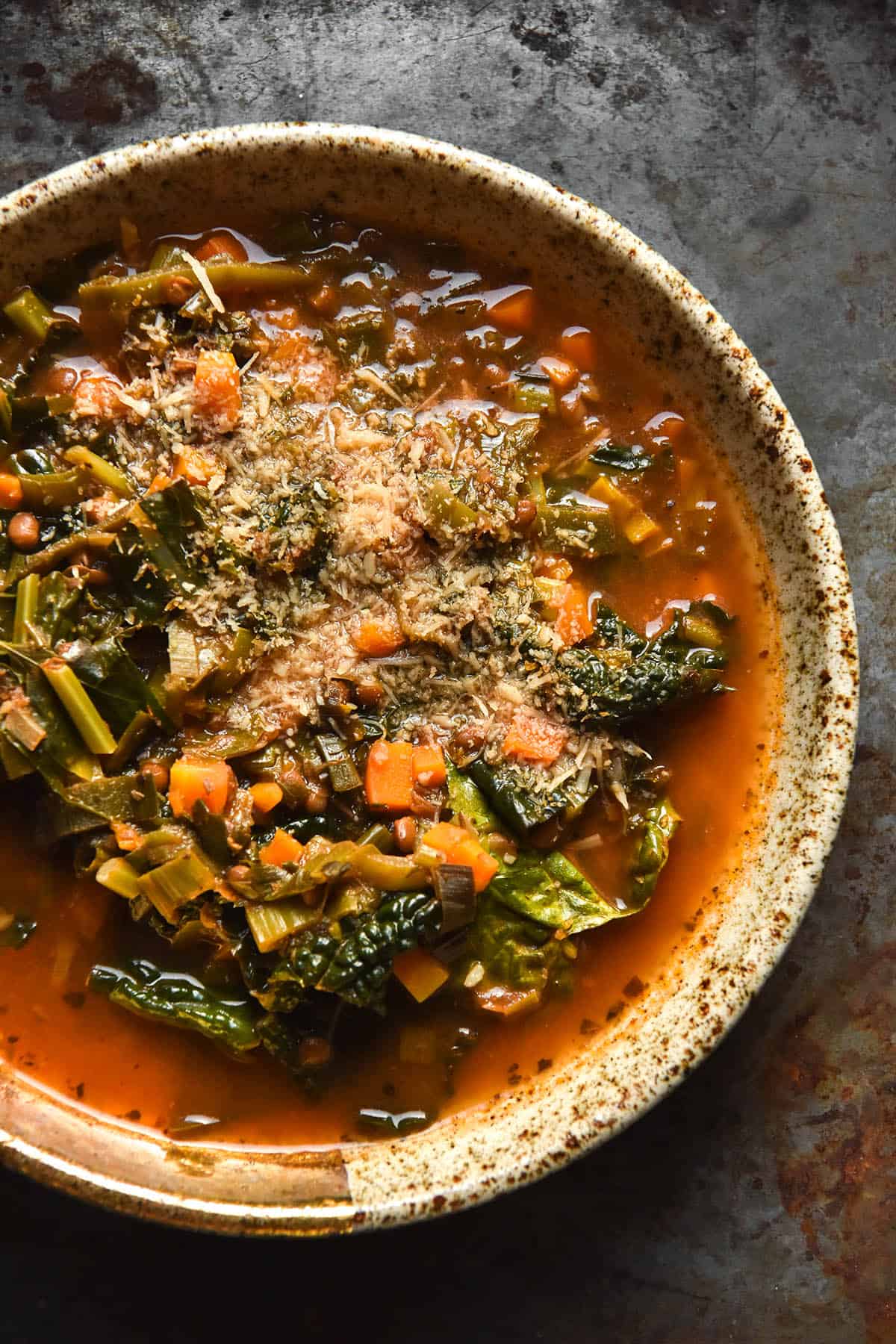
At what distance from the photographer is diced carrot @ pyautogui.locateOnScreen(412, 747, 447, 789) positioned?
131 inches

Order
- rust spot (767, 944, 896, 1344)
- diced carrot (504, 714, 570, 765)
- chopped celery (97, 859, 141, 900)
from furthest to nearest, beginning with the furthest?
rust spot (767, 944, 896, 1344), diced carrot (504, 714, 570, 765), chopped celery (97, 859, 141, 900)

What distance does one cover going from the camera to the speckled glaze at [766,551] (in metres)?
3.04

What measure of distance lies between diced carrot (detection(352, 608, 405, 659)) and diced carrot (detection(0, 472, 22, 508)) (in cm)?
114

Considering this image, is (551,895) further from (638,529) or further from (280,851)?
(638,529)

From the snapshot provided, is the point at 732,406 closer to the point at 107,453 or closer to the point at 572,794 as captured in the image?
the point at 572,794

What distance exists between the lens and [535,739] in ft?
11.1

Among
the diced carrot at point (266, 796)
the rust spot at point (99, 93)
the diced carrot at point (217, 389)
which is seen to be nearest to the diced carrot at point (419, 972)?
the diced carrot at point (266, 796)

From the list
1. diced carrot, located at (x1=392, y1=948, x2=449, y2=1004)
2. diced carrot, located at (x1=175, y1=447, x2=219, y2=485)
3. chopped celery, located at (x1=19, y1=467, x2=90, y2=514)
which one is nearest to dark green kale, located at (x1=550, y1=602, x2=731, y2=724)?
diced carrot, located at (x1=392, y1=948, x2=449, y2=1004)

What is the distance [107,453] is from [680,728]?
6.88 ft

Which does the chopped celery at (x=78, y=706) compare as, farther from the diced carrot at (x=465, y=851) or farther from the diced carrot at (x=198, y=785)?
the diced carrot at (x=465, y=851)

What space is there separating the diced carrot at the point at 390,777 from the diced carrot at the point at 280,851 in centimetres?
28

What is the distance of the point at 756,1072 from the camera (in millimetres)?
3645

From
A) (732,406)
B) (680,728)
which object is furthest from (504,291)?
(680,728)

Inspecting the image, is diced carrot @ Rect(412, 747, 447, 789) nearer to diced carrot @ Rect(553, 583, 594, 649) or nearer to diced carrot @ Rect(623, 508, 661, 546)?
diced carrot @ Rect(553, 583, 594, 649)
